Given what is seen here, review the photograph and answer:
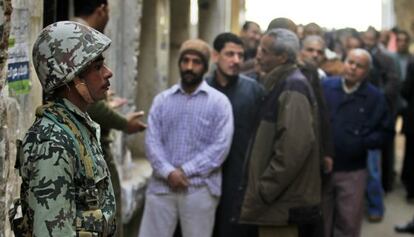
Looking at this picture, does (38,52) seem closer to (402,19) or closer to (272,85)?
(272,85)

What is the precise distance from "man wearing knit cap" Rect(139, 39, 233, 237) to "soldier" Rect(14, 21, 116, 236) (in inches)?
115

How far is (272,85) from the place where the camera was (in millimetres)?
5617

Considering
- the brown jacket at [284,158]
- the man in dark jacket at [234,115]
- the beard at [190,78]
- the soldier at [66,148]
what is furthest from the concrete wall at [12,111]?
the man in dark jacket at [234,115]

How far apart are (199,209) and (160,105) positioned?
770 mm

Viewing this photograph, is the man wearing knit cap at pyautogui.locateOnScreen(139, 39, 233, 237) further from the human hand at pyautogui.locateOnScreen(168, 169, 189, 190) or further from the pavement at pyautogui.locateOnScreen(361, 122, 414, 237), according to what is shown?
the pavement at pyautogui.locateOnScreen(361, 122, 414, 237)

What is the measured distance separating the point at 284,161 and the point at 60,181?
2.66 metres

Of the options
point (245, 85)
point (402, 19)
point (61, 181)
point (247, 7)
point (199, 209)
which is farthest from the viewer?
point (402, 19)

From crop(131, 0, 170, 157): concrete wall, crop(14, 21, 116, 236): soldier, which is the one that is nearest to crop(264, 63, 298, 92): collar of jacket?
crop(14, 21, 116, 236): soldier

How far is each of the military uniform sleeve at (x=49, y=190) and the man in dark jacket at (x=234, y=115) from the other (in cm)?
325

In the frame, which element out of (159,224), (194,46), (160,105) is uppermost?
(194,46)

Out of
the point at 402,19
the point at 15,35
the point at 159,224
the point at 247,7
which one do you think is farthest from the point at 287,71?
the point at 402,19

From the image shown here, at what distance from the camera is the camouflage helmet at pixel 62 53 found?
3.00 meters

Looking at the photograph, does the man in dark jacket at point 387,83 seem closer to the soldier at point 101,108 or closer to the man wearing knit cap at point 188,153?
the man wearing knit cap at point 188,153

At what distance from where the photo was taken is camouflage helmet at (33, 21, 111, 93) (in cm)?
300
